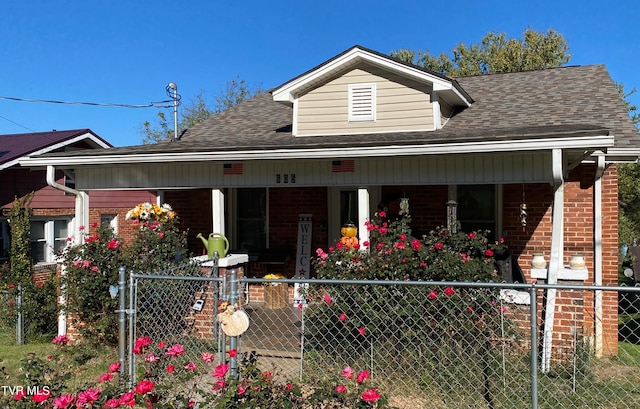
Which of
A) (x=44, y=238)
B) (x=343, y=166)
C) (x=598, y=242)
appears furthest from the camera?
(x=44, y=238)

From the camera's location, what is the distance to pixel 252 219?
1045cm

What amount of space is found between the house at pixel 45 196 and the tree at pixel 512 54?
2049cm

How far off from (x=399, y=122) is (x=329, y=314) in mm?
4609

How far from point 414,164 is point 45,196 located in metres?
11.8

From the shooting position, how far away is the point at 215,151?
7508 millimetres

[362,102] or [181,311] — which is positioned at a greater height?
[362,102]

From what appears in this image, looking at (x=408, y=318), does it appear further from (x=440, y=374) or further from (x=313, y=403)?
(x=313, y=403)

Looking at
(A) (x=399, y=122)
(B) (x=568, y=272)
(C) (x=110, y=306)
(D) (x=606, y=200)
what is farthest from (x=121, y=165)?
(D) (x=606, y=200)

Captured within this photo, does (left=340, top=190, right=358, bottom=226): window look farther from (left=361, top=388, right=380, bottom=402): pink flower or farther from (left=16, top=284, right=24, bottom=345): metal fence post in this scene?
(left=361, top=388, right=380, bottom=402): pink flower

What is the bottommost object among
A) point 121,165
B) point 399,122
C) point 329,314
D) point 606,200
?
point 329,314

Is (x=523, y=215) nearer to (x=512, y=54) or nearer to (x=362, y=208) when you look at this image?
(x=362, y=208)

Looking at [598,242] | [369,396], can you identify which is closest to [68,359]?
[369,396]

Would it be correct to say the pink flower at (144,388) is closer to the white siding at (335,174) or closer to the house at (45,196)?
the white siding at (335,174)

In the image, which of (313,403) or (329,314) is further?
(329,314)
